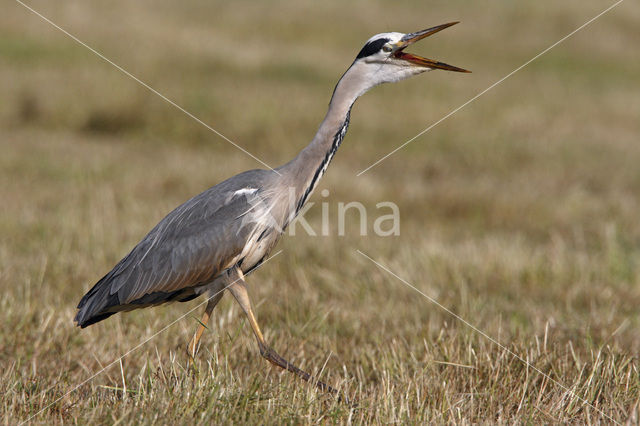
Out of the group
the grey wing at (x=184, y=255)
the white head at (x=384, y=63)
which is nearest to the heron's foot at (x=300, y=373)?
the grey wing at (x=184, y=255)

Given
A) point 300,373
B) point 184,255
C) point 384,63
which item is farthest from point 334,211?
point 300,373

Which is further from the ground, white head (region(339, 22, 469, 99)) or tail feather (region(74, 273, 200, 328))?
white head (region(339, 22, 469, 99))

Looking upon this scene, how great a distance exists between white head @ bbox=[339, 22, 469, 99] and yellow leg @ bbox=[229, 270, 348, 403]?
4.00ft

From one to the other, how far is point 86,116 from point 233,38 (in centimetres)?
668

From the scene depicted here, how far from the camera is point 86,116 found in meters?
13.7

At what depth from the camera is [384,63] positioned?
4.04 meters

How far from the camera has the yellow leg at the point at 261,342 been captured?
11.9ft

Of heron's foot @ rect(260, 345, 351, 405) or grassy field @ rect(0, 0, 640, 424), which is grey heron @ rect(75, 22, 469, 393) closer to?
heron's foot @ rect(260, 345, 351, 405)

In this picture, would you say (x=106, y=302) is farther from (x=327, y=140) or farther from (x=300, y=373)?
(x=327, y=140)

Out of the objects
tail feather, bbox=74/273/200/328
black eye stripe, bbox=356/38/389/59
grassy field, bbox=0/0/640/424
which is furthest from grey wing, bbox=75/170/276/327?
black eye stripe, bbox=356/38/389/59

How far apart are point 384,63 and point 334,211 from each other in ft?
18.2

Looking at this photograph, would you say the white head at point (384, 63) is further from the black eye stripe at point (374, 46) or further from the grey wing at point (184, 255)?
the grey wing at point (184, 255)

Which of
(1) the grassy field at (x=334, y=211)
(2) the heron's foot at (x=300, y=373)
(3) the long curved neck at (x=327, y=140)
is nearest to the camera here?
(2) the heron's foot at (x=300, y=373)

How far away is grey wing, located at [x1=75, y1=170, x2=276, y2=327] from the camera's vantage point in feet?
12.6
